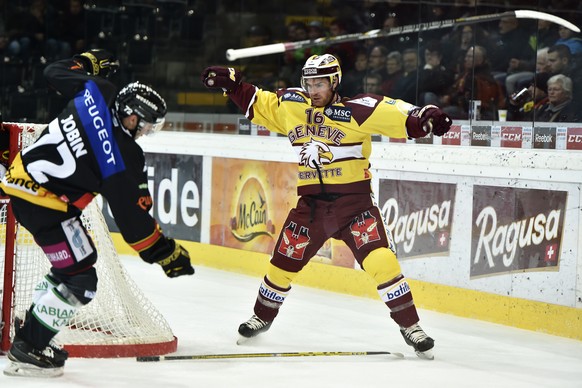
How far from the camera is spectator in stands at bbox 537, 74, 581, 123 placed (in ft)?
20.0

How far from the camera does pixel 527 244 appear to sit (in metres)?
5.98

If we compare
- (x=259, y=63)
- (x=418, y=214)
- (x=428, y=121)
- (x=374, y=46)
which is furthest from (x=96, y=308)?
(x=259, y=63)

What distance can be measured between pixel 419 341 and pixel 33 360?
172cm

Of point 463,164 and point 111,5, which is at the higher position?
point 111,5

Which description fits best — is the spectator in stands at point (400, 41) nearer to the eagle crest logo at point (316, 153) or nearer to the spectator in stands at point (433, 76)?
the spectator in stands at point (433, 76)

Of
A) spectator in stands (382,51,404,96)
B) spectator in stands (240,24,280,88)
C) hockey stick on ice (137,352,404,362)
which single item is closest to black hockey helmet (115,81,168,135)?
hockey stick on ice (137,352,404,362)

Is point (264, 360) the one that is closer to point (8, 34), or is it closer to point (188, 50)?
point (188, 50)

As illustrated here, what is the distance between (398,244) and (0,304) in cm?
265

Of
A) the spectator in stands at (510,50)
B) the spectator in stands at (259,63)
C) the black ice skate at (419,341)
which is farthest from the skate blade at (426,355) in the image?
the spectator in stands at (259,63)

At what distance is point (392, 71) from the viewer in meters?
7.68

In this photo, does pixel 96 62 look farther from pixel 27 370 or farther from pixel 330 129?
pixel 27 370

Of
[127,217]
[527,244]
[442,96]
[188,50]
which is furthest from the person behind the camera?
[188,50]

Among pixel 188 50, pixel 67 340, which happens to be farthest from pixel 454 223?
pixel 188 50

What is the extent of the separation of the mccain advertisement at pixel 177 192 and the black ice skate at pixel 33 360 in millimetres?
3864
